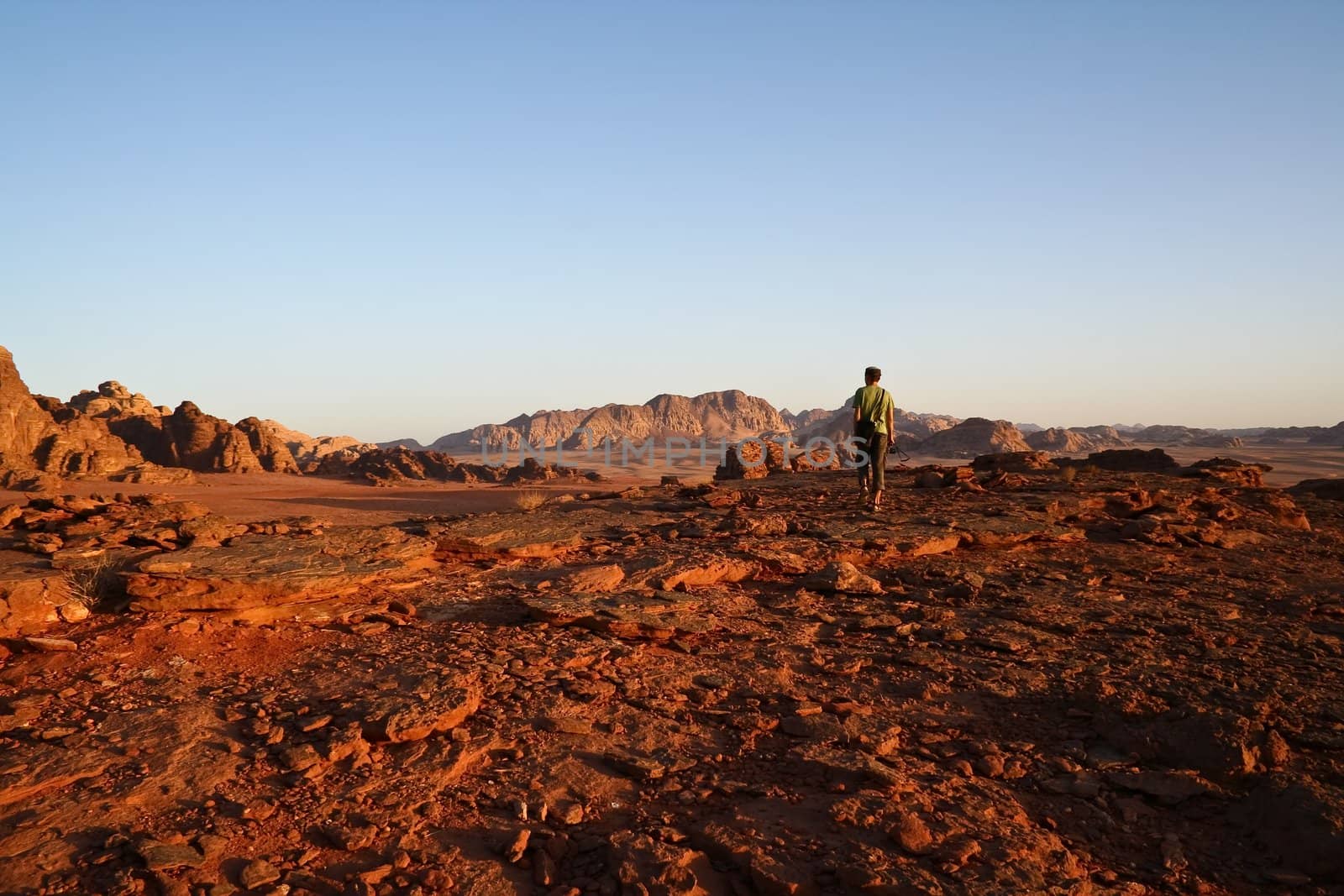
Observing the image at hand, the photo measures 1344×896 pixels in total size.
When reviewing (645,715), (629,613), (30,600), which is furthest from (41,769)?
(629,613)

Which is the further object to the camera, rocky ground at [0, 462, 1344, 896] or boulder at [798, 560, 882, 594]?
boulder at [798, 560, 882, 594]

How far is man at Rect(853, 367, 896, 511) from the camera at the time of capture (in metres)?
10.7

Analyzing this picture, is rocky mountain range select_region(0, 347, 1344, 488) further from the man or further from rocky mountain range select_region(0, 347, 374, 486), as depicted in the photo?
the man

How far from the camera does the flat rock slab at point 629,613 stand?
6387mm

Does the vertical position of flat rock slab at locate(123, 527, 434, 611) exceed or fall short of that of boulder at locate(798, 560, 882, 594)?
it exceeds it

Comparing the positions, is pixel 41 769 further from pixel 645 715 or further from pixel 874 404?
pixel 874 404

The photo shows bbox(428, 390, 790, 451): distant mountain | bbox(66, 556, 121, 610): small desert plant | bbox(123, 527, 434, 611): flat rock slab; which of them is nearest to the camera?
bbox(66, 556, 121, 610): small desert plant

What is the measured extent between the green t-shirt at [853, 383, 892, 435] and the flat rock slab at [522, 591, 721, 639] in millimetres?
4633

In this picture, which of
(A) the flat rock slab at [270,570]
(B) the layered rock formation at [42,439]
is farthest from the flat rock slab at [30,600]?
(B) the layered rock formation at [42,439]

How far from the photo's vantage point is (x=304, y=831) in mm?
3812

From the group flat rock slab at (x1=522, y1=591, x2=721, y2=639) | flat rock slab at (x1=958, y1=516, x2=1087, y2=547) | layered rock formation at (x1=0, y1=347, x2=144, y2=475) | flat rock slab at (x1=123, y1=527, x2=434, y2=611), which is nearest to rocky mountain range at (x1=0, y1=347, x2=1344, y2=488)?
layered rock formation at (x1=0, y1=347, x2=144, y2=475)

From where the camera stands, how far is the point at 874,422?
10.7m

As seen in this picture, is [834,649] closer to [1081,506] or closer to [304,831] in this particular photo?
[304,831]

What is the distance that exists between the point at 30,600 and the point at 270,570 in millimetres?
1633
